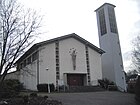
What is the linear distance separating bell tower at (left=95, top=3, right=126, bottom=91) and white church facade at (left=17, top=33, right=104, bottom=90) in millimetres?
4248

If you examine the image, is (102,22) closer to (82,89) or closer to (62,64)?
(62,64)

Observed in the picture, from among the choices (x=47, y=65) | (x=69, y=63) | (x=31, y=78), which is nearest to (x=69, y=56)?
(x=69, y=63)

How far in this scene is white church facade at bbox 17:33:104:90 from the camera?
87.2 ft

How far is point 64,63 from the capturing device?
2784 cm

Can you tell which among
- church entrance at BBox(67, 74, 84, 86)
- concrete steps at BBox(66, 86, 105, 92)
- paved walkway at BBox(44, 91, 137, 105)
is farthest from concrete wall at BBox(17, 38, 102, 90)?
paved walkway at BBox(44, 91, 137, 105)

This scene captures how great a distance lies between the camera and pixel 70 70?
28.0 meters

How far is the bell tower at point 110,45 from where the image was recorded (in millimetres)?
33906

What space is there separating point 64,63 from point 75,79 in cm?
309

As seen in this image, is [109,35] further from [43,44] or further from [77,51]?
[43,44]

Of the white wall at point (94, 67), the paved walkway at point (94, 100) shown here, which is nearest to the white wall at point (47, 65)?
the white wall at point (94, 67)

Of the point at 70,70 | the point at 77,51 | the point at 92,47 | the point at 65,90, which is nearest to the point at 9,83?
the point at 65,90

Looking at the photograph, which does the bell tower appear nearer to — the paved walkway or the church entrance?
the church entrance

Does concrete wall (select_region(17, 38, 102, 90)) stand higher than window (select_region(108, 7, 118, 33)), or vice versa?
window (select_region(108, 7, 118, 33))

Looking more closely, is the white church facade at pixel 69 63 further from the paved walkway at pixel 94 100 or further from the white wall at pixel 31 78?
the paved walkway at pixel 94 100
